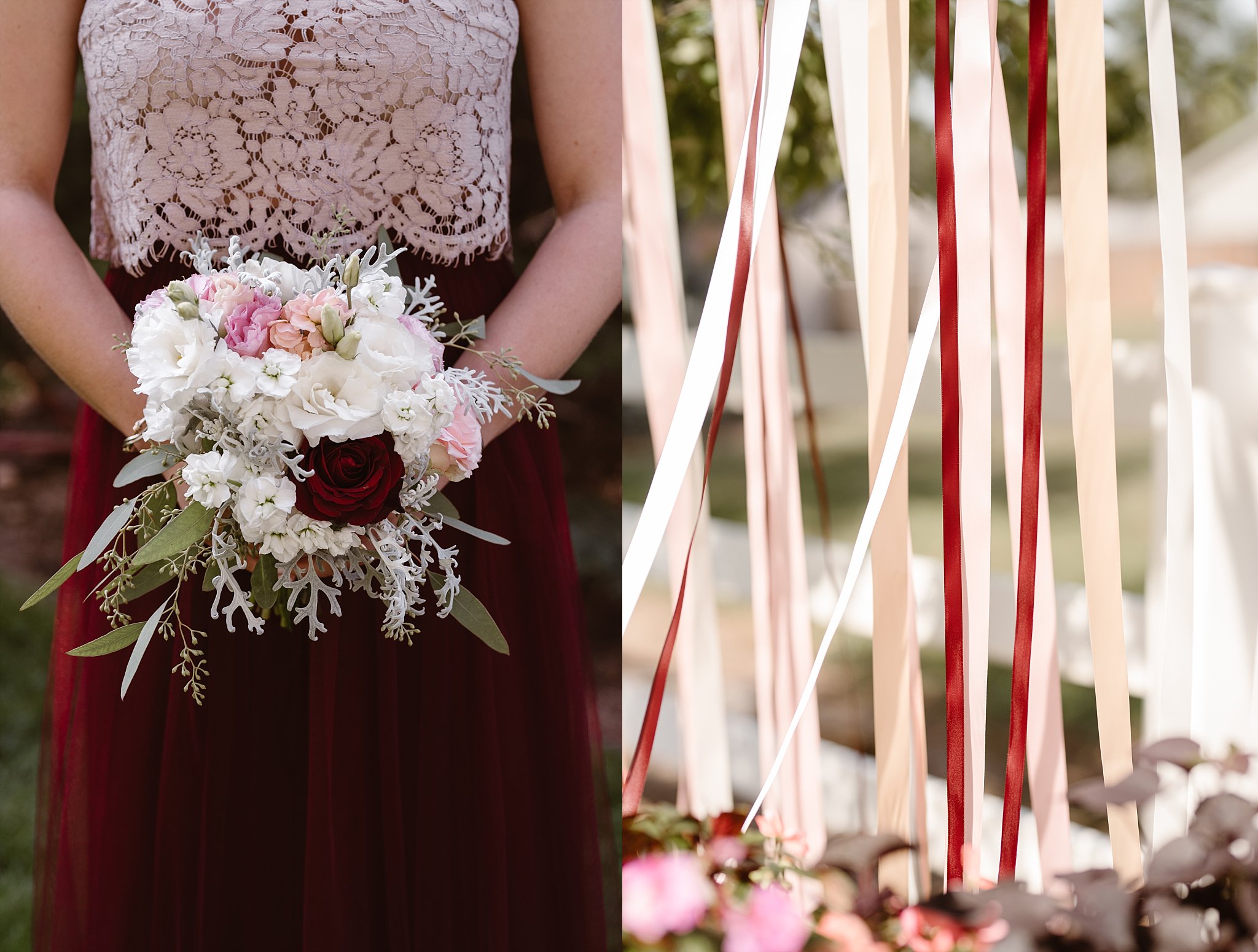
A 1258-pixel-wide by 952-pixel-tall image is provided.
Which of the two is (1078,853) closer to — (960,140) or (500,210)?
(960,140)

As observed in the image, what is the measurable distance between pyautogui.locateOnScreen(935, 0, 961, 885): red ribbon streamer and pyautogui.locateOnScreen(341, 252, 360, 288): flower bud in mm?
507

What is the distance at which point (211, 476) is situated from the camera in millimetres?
858

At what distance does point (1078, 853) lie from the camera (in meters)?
1.35

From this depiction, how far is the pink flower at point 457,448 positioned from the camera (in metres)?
0.96

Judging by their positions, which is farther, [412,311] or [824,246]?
[824,246]

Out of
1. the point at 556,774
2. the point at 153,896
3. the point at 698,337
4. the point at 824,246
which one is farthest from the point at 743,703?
the point at 698,337

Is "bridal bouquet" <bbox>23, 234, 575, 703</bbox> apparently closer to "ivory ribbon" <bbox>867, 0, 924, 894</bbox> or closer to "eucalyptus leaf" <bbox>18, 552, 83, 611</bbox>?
"eucalyptus leaf" <bbox>18, 552, 83, 611</bbox>

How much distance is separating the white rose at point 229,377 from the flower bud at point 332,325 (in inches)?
2.4

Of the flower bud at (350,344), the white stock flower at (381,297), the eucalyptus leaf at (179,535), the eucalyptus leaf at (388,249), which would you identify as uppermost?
the eucalyptus leaf at (388,249)

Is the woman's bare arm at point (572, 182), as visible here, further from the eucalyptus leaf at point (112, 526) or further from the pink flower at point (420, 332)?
the eucalyptus leaf at point (112, 526)

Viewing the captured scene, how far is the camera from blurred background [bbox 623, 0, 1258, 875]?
5.16 feet

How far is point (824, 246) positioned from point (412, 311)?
1.07 metres

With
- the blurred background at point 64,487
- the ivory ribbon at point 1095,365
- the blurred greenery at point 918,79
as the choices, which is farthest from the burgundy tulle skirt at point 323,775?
the blurred background at point 64,487

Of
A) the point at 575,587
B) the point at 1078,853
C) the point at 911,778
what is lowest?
the point at 1078,853
